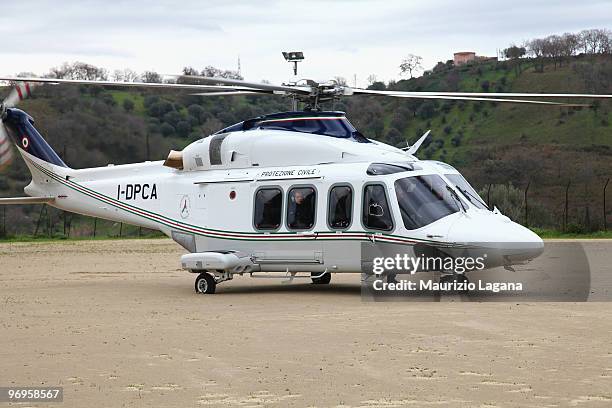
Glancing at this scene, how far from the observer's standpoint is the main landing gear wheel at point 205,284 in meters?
16.8

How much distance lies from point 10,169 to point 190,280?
925 inches

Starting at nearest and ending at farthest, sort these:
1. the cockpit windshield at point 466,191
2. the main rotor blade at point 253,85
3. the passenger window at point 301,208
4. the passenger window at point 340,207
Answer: the main rotor blade at point 253,85
the cockpit windshield at point 466,191
the passenger window at point 340,207
the passenger window at point 301,208

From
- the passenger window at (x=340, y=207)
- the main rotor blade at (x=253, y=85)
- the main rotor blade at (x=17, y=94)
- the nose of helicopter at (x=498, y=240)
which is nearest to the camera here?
the nose of helicopter at (x=498, y=240)

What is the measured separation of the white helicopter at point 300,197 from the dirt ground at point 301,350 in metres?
0.79

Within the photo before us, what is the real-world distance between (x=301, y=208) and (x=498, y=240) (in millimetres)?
3504

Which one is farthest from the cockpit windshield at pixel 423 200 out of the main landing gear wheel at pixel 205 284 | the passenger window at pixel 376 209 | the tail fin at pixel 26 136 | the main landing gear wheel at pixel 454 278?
the tail fin at pixel 26 136

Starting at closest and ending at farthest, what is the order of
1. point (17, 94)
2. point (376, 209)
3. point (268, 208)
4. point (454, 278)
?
point (454, 278)
point (376, 209)
point (268, 208)
point (17, 94)

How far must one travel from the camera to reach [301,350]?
403 inches

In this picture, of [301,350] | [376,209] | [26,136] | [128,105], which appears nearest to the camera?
[301,350]

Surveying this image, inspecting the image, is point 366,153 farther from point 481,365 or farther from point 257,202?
point 481,365

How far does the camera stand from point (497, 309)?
516 inches

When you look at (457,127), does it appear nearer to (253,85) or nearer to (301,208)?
(301,208)

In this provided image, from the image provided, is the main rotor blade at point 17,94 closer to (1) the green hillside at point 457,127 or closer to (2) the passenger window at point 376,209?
(2) the passenger window at point 376,209

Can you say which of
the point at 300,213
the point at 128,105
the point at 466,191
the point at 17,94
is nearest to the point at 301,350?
the point at 466,191
